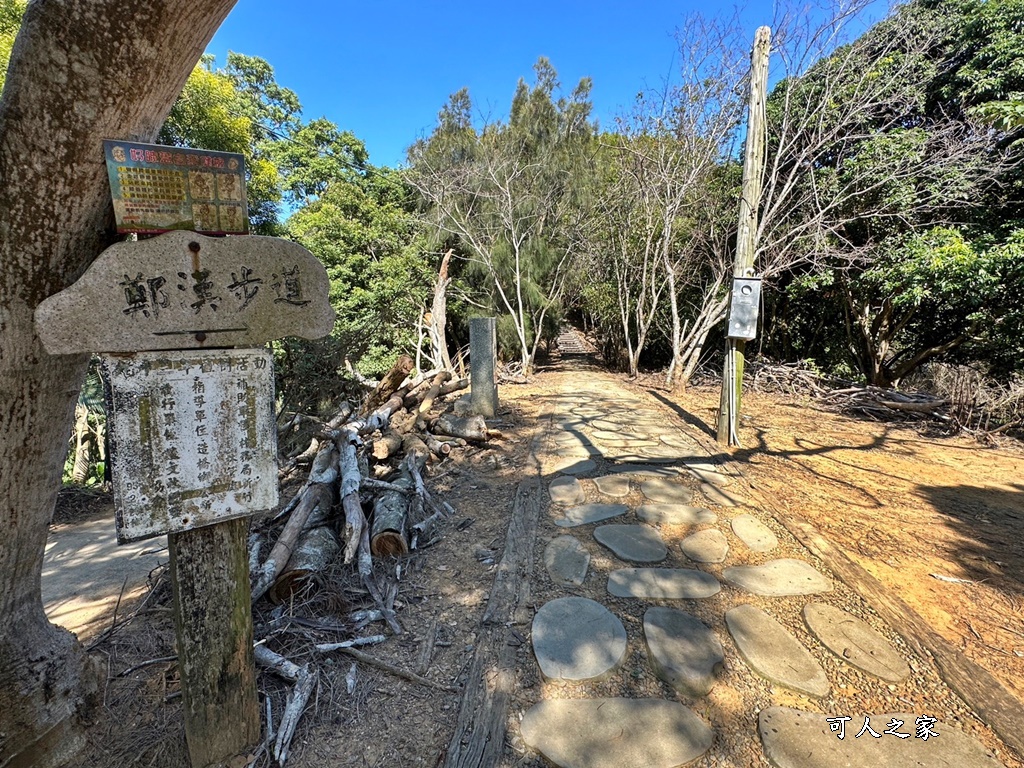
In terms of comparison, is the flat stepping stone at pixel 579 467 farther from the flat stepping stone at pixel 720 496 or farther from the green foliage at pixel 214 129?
the green foliage at pixel 214 129

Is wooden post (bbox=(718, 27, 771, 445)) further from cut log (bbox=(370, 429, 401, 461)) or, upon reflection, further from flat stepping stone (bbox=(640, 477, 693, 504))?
cut log (bbox=(370, 429, 401, 461))

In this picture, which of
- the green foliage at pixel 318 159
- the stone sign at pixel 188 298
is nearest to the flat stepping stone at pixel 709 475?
the stone sign at pixel 188 298

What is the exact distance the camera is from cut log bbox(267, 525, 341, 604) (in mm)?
2332

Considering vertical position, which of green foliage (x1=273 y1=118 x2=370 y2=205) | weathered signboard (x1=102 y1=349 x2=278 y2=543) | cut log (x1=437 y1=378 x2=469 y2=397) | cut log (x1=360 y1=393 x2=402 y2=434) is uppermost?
green foliage (x1=273 y1=118 x2=370 y2=205)

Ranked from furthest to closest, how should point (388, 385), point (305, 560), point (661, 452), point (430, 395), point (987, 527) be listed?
point (430, 395) < point (388, 385) < point (661, 452) < point (987, 527) < point (305, 560)

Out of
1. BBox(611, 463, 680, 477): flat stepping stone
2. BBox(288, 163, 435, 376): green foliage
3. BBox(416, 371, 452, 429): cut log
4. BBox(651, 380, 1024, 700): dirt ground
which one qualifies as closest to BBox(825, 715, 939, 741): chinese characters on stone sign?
BBox(651, 380, 1024, 700): dirt ground

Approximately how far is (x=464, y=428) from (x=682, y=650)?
3484 mm

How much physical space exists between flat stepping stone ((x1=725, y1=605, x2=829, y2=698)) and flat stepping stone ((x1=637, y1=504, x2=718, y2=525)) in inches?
37.3

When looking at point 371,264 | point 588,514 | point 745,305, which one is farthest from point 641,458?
point 371,264

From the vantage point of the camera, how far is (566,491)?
3797mm

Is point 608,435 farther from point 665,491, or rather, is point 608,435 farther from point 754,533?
point 754,533

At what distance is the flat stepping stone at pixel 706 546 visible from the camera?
2.74m

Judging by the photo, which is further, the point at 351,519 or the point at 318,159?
the point at 318,159

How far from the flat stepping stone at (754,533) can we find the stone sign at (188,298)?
2.91 metres
